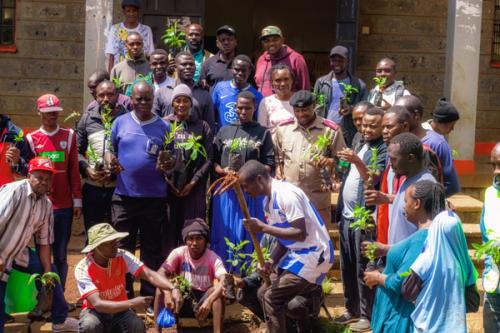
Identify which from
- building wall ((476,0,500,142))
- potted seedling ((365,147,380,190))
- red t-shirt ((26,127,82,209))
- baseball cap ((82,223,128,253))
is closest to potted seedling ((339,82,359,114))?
potted seedling ((365,147,380,190))

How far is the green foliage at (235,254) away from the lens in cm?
831

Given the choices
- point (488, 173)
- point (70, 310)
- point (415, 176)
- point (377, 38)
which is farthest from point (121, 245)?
point (377, 38)

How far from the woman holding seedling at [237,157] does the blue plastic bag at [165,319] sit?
3.88ft

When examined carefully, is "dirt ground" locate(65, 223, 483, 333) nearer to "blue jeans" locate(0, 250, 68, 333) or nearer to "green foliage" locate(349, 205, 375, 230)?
"blue jeans" locate(0, 250, 68, 333)

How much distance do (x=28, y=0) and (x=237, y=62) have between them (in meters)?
5.79

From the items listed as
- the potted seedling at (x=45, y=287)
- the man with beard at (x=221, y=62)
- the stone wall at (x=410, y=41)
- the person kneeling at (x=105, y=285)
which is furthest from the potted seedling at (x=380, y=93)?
the stone wall at (x=410, y=41)

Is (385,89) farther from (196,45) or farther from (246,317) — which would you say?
(246,317)

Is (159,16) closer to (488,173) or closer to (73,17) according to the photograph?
(73,17)

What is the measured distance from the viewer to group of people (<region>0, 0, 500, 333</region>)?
20.9ft

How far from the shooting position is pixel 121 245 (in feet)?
28.3

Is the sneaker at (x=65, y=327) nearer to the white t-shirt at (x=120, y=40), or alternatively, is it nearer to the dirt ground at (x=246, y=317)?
the dirt ground at (x=246, y=317)

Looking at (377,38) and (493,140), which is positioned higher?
(377,38)

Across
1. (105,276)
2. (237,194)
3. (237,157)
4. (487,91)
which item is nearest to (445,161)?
(237,194)

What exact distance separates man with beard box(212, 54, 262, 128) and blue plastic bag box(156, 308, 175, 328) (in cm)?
224
